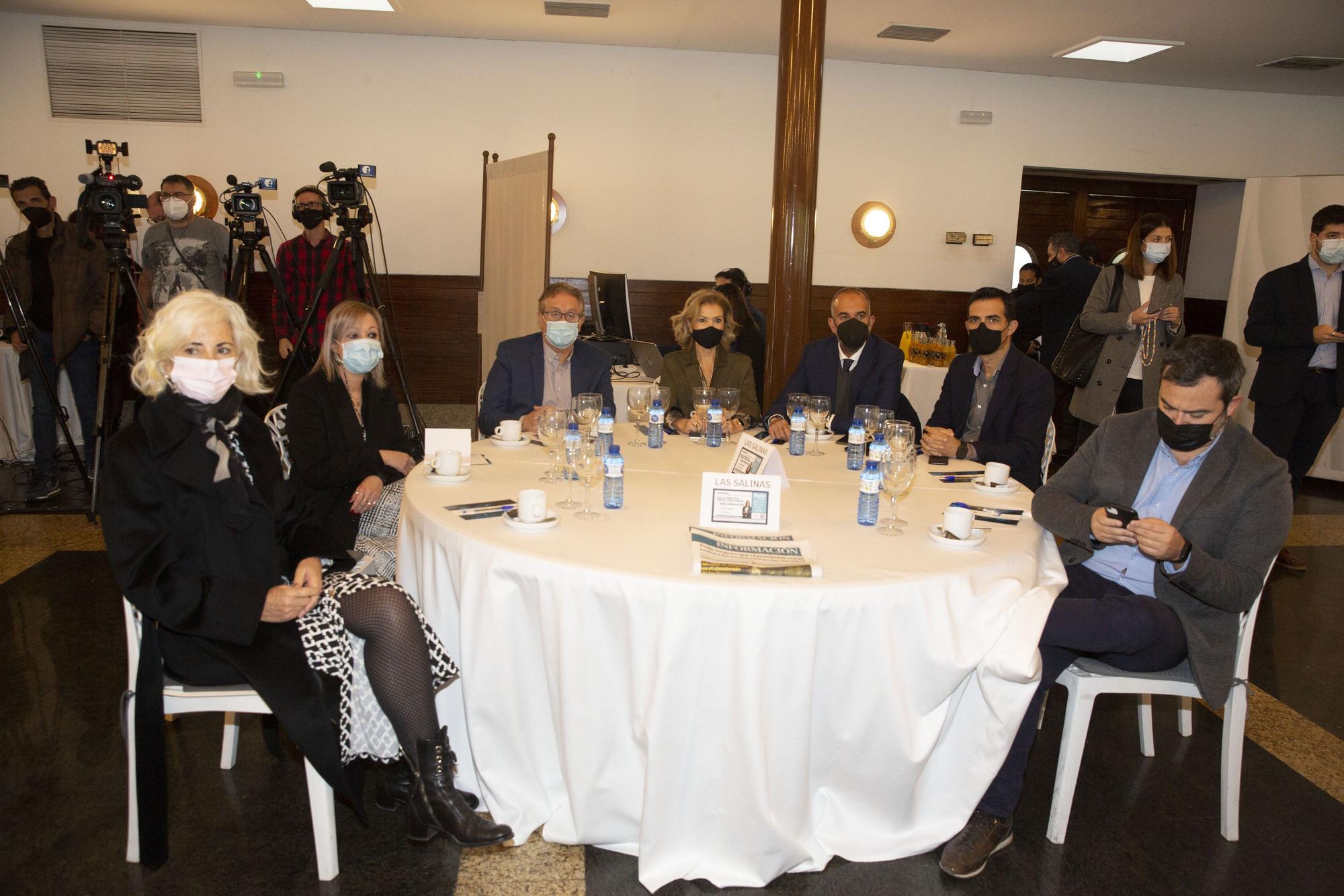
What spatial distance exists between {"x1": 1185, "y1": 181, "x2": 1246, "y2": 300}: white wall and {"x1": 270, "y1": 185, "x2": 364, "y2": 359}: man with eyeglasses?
8587 millimetres

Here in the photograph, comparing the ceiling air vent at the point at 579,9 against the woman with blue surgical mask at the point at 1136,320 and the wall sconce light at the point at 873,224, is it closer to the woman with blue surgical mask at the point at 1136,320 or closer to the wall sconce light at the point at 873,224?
the wall sconce light at the point at 873,224

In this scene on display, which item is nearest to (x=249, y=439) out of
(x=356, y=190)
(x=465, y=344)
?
(x=356, y=190)

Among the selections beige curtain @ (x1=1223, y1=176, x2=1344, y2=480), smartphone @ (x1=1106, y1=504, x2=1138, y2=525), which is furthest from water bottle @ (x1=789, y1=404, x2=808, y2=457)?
beige curtain @ (x1=1223, y1=176, x2=1344, y2=480)

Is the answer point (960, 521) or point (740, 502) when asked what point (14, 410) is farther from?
point (960, 521)

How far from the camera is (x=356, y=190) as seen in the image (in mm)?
4883

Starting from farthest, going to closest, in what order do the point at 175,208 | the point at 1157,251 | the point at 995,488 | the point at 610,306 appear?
the point at 610,306 → the point at 175,208 → the point at 1157,251 → the point at 995,488

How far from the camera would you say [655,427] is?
10.2ft

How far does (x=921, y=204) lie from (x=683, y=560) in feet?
24.4

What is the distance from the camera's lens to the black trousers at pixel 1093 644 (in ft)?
6.82

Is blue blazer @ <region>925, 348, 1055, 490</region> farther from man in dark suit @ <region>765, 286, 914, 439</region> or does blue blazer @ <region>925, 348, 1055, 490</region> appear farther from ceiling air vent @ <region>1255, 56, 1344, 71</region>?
ceiling air vent @ <region>1255, 56, 1344, 71</region>

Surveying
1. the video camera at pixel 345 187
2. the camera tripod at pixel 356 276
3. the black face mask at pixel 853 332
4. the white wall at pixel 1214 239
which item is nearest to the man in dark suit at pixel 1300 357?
the black face mask at pixel 853 332

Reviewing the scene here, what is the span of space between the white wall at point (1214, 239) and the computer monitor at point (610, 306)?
22.9 ft

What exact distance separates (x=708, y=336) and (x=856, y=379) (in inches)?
26.5

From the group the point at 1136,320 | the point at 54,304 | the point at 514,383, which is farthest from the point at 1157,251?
the point at 54,304
